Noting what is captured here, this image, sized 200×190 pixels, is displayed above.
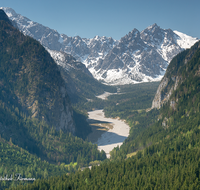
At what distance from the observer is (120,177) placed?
108 metres

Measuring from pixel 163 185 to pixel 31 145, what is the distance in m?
107

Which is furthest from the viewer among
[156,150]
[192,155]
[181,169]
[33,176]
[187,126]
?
[187,126]

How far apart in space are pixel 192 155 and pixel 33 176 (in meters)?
83.0

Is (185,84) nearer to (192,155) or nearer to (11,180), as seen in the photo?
(192,155)

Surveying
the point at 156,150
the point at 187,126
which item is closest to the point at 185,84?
the point at 187,126

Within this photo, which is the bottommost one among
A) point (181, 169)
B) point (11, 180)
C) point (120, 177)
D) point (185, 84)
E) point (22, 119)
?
point (11, 180)

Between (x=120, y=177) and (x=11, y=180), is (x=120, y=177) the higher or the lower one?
the higher one

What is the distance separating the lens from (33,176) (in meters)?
128

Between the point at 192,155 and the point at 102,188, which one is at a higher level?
the point at 192,155

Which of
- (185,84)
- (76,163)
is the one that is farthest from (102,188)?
(185,84)

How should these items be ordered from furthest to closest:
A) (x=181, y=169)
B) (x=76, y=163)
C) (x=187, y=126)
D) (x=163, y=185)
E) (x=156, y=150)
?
(x=76, y=163)
(x=187, y=126)
(x=156, y=150)
(x=181, y=169)
(x=163, y=185)

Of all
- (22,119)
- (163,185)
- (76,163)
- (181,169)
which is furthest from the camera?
(22,119)

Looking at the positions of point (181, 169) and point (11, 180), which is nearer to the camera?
point (181, 169)

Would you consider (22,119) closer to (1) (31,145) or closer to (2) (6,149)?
(1) (31,145)
